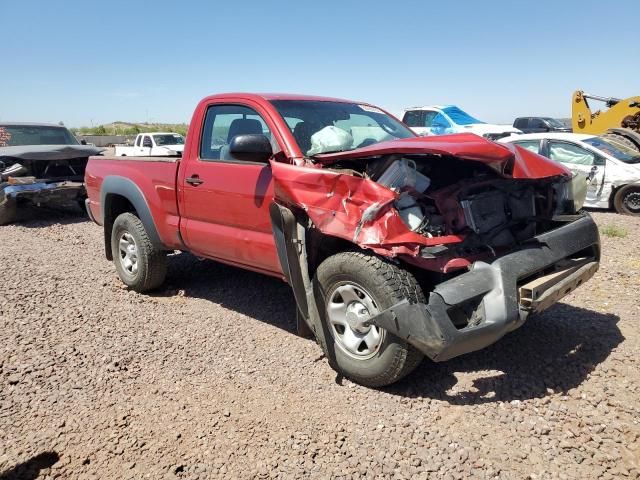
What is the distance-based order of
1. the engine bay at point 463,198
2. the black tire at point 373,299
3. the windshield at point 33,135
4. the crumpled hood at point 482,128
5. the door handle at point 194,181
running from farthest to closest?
the crumpled hood at point 482,128 < the windshield at point 33,135 < the door handle at point 194,181 < the engine bay at point 463,198 < the black tire at point 373,299

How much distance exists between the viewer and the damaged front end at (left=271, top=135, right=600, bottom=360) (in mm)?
2832

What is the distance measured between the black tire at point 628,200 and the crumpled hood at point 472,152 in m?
6.79

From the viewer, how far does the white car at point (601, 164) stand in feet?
29.6

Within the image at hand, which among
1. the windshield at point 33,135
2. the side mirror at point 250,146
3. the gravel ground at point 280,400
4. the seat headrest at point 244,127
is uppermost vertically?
the windshield at point 33,135

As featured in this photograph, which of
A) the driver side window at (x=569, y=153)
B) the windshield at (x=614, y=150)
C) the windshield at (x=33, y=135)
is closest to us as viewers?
the windshield at (x=614, y=150)

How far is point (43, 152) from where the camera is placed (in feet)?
29.6

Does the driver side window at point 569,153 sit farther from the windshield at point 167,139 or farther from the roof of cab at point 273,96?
the windshield at point 167,139

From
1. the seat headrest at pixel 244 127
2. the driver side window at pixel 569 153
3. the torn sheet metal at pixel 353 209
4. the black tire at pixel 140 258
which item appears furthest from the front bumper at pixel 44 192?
the driver side window at pixel 569 153

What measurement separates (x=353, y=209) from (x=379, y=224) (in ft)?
0.68

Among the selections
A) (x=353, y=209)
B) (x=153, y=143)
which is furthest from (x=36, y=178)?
(x=153, y=143)

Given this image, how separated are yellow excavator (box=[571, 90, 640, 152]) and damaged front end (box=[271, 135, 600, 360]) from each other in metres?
11.1

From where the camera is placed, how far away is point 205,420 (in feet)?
9.86

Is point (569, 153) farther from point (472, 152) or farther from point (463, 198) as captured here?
point (472, 152)

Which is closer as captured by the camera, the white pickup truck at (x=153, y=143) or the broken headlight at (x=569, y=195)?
the broken headlight at (x=569, y=195)
